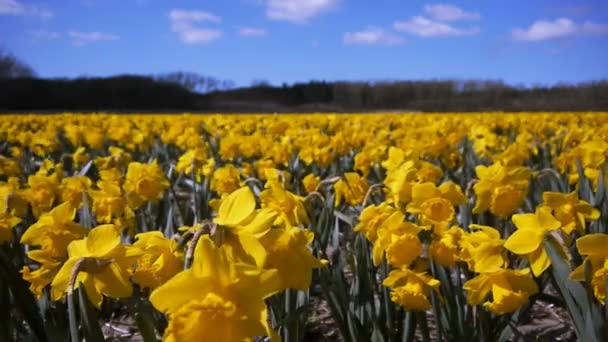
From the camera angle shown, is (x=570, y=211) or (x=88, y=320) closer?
(x=88, y=320)

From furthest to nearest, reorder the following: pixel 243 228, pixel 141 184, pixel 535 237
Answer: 1. pixel 141 184
2. pixel 535 237
3. pixel 243 228

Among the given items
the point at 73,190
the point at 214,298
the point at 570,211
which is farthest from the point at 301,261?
the point at 73,190

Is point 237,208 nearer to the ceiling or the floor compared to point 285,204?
nearer to the ceiling

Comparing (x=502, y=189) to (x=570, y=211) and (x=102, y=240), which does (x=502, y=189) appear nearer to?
(x=570, y=211)

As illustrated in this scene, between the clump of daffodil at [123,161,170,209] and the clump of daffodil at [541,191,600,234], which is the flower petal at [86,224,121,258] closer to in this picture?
the clump of daffodil at [541,191,600,234]

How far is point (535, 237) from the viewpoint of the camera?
136cm

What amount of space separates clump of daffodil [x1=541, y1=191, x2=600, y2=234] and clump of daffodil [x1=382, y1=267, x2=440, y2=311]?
48cm

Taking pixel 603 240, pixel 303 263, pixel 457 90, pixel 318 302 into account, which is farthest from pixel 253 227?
pixel 457 90

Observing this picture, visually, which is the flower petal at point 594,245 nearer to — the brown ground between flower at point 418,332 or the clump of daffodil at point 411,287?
the clump of daffodil at point 411,287

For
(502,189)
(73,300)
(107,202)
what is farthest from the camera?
(107,202)

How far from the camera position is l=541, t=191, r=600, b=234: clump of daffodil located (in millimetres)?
1675

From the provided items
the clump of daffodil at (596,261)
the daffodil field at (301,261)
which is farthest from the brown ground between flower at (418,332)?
the clump of daffodil at (596,261)

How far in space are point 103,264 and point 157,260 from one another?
0.12 m

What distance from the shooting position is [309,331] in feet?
8.04
